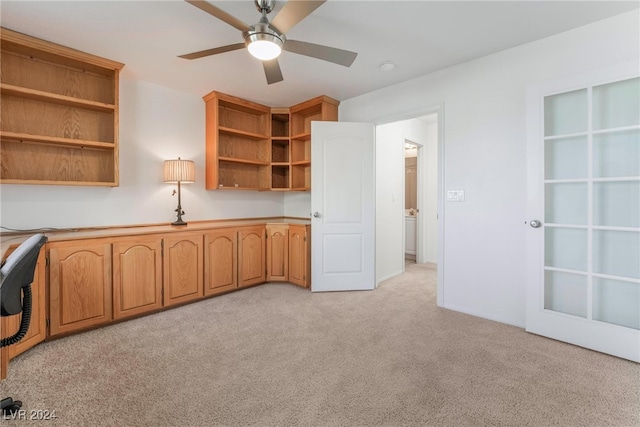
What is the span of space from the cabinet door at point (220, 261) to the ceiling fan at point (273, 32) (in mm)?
1936

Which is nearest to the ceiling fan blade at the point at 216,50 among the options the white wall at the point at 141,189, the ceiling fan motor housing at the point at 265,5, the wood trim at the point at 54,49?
the ceiling fan motor housing at the point at 265,5

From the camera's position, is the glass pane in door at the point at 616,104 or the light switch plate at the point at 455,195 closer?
the glass pane in door at the point at 616,104

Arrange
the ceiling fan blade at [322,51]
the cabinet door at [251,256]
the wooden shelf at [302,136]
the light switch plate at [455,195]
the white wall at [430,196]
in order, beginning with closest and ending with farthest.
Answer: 1. the ceiling fan blade at [322,51]
2. the light switch plate at [455,195]
3. the cabinet door at [251,256]
4. the wooden shelf at [302,136]
5. the white wall at [430,196]

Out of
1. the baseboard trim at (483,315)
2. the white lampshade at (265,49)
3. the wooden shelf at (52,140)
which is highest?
the white lampshade at (265,49)

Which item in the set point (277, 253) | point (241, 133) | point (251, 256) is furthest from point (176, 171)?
point (277, 253)

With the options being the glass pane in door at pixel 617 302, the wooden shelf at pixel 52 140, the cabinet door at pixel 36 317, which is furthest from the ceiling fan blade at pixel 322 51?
the glass pane in door at pixel 617 302

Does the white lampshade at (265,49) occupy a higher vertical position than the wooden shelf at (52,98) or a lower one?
higher

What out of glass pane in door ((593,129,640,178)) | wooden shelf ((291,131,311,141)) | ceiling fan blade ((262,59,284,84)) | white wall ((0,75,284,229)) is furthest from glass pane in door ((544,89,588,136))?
white wall ((0,75,284,229))

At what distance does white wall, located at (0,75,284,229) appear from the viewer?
8.64ft

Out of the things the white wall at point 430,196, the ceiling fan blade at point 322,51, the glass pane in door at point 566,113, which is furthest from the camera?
the white wall at point 430,196

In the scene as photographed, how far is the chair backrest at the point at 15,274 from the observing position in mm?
1277

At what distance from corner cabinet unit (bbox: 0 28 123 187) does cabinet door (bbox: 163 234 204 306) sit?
2.70 ft

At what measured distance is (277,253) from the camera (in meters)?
3.91

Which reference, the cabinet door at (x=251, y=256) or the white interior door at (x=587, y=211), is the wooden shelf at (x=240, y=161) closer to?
the cabinet door at (x=251, y=256)
